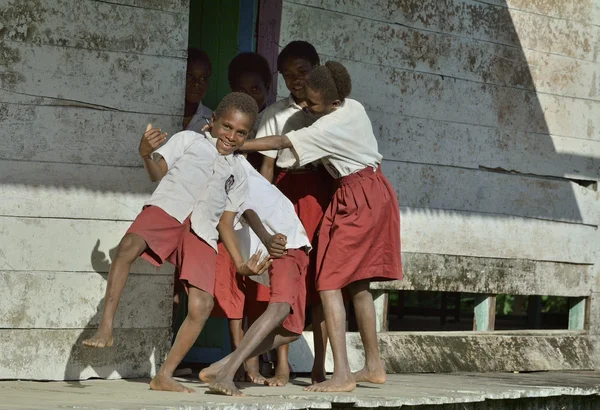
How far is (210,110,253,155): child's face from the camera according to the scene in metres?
5.33

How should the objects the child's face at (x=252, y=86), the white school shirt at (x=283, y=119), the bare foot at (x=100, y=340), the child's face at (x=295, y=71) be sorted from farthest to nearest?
the child's face at (x=252, y=86)
the child's face at (x=295, y=71)
the white school shirt at (x=283, y=119)
the bare foot at (x=100, y=340)

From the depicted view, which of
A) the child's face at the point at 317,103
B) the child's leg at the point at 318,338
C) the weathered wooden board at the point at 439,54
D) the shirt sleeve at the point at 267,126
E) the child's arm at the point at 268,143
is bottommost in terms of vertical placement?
the child's leg at the point at 318,338

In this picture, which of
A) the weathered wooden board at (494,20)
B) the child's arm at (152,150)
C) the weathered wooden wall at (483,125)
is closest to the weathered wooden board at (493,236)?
the weathered wooden wall at (483,125)

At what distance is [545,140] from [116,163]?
10.1 feet

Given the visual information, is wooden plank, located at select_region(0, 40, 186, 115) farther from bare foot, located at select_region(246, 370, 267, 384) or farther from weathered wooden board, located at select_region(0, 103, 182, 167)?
bare foot, located at select_region(246, 370, 267, 384)

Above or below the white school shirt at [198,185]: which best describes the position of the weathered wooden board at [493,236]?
below

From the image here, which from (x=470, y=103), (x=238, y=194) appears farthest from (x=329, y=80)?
(x=470, y=103)

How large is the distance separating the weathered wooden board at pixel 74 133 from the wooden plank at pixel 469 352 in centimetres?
147

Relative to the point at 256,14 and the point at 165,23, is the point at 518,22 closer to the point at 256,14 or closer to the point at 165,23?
the point at 256,14

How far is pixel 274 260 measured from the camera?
5457 mm

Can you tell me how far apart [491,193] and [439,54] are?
0.93 metres

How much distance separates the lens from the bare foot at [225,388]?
491 centimetres

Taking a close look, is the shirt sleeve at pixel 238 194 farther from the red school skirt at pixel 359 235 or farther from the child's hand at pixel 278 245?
the red school skirt at pixel 359 235

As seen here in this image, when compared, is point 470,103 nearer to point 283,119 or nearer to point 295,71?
point 295,71
